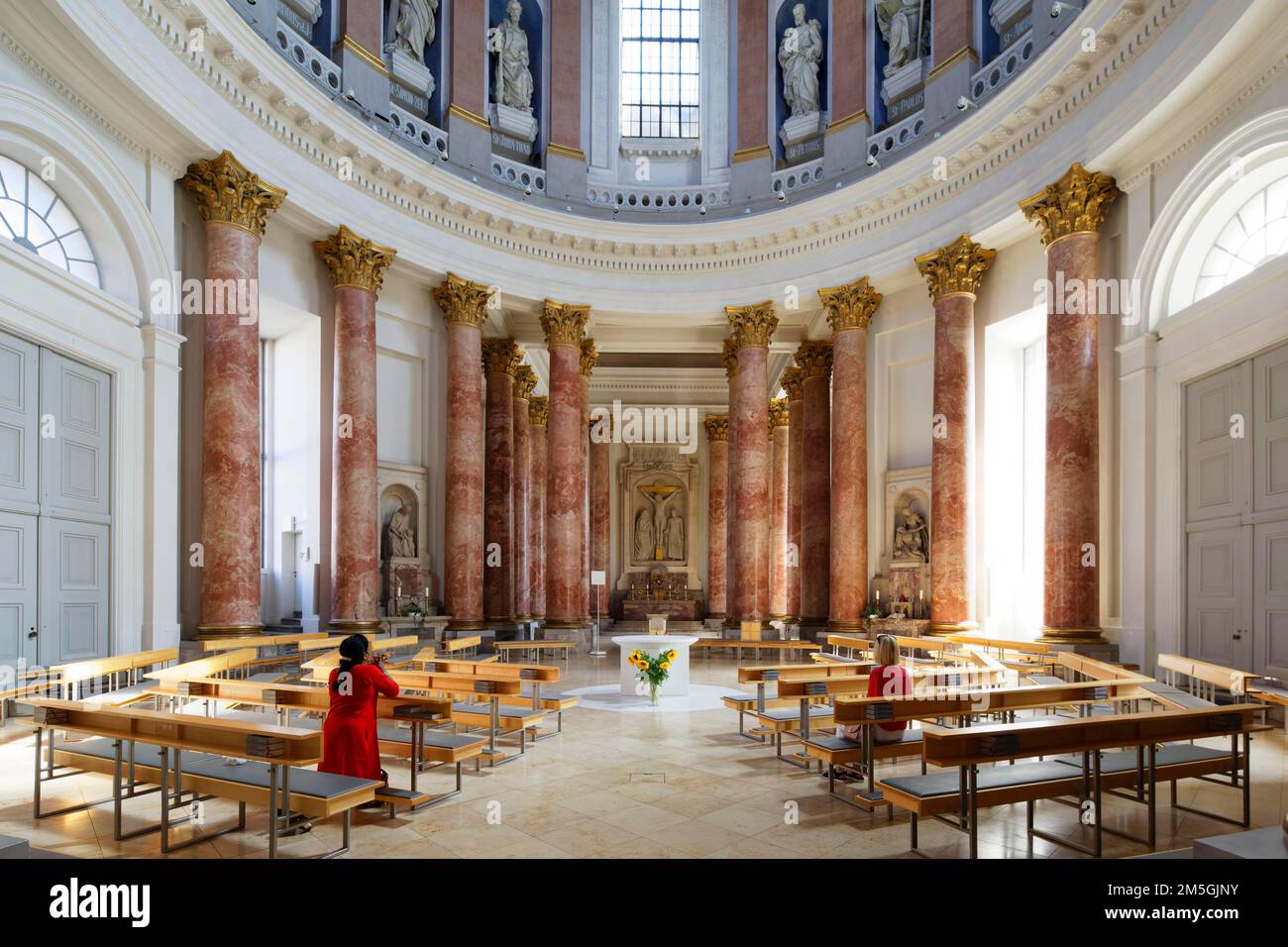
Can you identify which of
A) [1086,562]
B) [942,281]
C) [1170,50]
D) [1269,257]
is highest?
[1170,50]

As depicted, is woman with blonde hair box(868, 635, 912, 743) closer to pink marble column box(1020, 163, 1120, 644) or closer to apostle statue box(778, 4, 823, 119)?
pink marble column box(1020, 163, 1120, 644)

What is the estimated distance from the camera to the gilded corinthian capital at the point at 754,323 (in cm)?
1983

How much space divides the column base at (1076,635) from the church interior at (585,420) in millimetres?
72

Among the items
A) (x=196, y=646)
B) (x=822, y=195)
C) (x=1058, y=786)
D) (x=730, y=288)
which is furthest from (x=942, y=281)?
(x=196, y=646)

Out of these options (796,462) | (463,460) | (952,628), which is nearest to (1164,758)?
(952,628)

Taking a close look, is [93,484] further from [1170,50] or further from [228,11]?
[1170,50]

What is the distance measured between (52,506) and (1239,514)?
14756 mm

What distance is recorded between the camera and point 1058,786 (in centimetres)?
530

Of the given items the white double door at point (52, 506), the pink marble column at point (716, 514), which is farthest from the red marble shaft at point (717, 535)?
the white double door at point (52, 506)

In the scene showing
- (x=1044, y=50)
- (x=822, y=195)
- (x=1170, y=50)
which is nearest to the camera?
(x=1170, y=50)

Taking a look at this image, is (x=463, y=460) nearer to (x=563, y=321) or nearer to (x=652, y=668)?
(x=563, y=321)

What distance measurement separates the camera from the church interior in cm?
602

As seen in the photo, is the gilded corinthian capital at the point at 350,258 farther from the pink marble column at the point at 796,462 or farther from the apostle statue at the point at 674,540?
the apostle statue at the point at 674,540

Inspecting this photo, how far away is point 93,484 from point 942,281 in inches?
579
